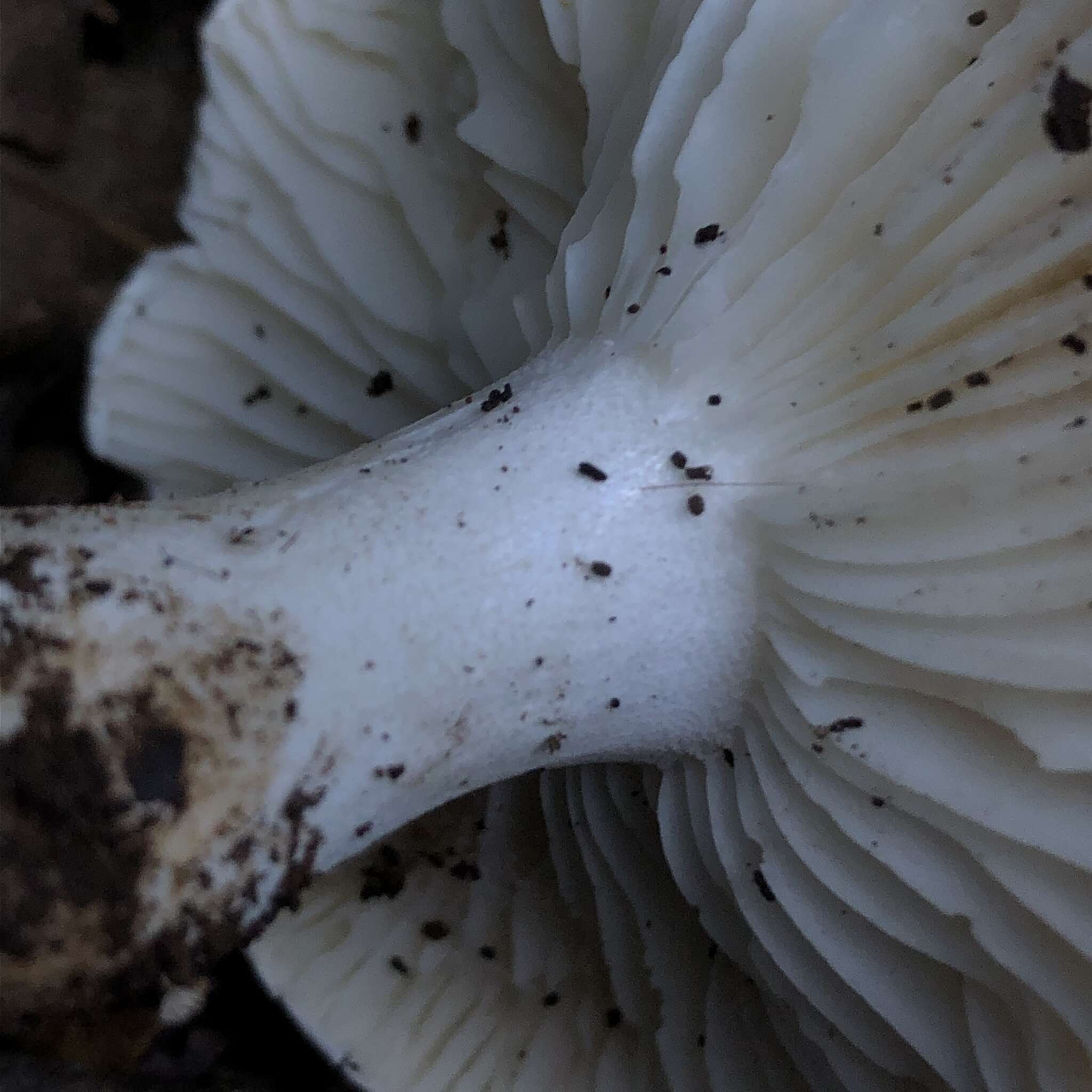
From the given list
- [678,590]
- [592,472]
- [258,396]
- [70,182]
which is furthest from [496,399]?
[70,182]

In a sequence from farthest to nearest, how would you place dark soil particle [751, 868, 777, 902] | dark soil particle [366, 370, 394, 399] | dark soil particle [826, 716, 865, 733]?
dark soil particle [366, 370, 394, 399] < dark soil particle [751, 868, 777, 902] < dark soil particle [826, 716, 865, 733]

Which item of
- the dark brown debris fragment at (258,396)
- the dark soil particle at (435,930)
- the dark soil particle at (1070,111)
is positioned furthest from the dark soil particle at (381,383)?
the dark soil particle at (1070,111)

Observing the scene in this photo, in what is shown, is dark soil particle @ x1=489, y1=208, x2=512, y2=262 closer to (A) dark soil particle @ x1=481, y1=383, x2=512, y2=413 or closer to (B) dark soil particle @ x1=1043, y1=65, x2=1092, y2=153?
(A) dark soil particle @ x1=481, y1=383, x2=512, y2=413

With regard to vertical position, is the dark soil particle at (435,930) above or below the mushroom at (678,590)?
below

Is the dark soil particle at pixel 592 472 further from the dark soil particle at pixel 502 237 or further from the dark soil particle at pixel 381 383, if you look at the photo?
the dark soil particle at pixel 381 383

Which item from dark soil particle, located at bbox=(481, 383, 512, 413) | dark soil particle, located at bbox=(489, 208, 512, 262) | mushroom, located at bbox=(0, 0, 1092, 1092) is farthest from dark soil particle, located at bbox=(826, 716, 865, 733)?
dark soil particle, located at bbox=(489, 208, 512, 262)

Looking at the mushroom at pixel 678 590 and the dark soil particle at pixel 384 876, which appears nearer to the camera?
the mushroom at pixel 678 590
